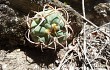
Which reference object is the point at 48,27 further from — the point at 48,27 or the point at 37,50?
the point at 37,50

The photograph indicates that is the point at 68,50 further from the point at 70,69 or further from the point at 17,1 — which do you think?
the point at 17,1

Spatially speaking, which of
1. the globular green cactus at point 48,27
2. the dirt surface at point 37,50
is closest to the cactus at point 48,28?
the globular green cactus at point 48,27

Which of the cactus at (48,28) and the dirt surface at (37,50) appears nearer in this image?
the cactus at (48,28)

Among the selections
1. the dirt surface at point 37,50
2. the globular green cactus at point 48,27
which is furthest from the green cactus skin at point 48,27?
the dirt surface at point 37,50

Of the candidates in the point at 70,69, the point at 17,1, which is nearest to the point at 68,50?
the point at 70,69

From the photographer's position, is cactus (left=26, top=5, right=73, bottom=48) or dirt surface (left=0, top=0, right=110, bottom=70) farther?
dirt surface (left=0, top=0, right=110, bottom=70)

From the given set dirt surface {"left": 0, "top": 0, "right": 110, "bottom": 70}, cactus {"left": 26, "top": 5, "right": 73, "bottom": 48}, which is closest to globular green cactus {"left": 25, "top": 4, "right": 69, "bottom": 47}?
cactus {"left": 26, "top": 5, "right": 73, "bottom": 48}

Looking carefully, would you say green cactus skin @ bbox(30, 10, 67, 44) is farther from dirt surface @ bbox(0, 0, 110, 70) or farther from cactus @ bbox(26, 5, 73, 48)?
dirt surface @ bbox(0, 0, 110, 70)

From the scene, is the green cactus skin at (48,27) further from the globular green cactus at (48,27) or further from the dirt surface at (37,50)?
the dirt surface at (37,50)
